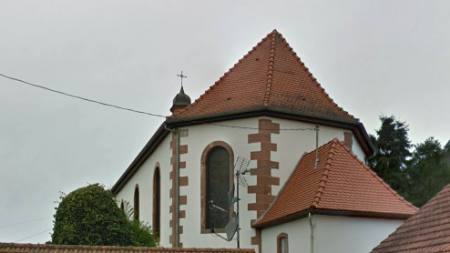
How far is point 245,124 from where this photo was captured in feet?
78.8

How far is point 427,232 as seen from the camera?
55.4ft

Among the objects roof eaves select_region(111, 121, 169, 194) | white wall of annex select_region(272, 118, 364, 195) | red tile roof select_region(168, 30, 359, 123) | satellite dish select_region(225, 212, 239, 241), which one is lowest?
satellite dish select_region(225, 212, 239, 241)

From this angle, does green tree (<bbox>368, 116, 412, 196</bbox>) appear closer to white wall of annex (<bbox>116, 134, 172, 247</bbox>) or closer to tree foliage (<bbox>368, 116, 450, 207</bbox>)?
tree foliage (<bbox>368, 116, 450, 207</bbox>)

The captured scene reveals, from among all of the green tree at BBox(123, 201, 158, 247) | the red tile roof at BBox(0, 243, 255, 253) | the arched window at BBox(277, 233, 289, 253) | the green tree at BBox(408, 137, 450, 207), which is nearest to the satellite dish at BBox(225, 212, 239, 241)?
the arched window at BBox(277, 233, 289, 253)

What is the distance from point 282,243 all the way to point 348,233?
2.01 m

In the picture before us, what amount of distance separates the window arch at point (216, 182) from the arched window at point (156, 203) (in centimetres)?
439

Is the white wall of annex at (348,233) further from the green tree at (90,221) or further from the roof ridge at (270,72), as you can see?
the green tree at (90,221)

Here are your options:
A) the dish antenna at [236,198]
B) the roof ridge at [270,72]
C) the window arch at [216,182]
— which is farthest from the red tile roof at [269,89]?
the dish antenna at [236,198]

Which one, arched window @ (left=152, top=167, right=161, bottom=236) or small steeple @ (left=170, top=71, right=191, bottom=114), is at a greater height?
small steeple @ (left=170, top=71, right=191, bottom=114)

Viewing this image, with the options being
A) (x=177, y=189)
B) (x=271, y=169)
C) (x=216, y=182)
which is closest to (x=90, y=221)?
(x=177, y=189)

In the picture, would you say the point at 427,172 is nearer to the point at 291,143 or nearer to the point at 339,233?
the point at 291,143

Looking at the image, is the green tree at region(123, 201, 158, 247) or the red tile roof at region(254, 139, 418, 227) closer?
the red tile roof at region(254, 139, 418, 227)

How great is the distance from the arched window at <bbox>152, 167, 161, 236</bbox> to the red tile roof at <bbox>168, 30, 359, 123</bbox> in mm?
4449

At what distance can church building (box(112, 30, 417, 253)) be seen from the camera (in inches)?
814
